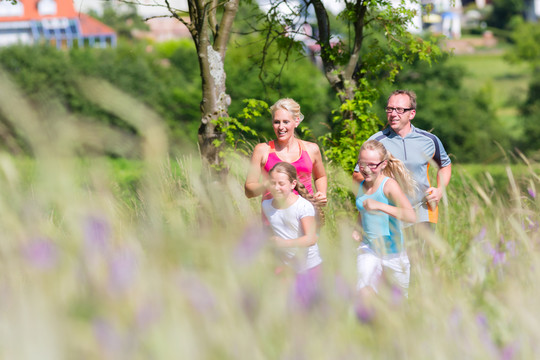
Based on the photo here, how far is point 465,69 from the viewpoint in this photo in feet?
147

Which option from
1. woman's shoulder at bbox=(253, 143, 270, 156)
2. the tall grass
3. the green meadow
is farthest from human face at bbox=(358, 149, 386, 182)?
the green meadow

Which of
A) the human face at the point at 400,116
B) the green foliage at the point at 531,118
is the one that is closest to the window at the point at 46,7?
the green foliage at the point at 531,118

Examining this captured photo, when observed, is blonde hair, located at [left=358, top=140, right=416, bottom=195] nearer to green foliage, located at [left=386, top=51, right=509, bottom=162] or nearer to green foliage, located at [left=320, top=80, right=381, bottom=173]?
green foliage, located at [left=320, top=80, right=381, bottom=173]

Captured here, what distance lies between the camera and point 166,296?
178cm

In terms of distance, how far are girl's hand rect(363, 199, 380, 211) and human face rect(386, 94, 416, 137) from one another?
33.1 inches

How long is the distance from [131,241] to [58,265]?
25 centimetres

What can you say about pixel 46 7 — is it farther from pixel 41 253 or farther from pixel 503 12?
pixel 41 253

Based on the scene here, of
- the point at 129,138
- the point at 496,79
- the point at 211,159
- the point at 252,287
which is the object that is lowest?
the point at 496,79

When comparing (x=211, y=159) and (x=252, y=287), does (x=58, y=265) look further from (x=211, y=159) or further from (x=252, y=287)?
(x=211, y=159)

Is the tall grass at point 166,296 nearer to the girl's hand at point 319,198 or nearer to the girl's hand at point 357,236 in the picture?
the girl's hand at point 357,236

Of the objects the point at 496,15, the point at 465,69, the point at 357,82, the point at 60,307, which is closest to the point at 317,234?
the point at 60,307

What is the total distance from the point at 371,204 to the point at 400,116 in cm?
91

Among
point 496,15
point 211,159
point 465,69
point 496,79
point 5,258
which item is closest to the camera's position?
point 5,258

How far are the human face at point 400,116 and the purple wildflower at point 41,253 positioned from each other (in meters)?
2.86
